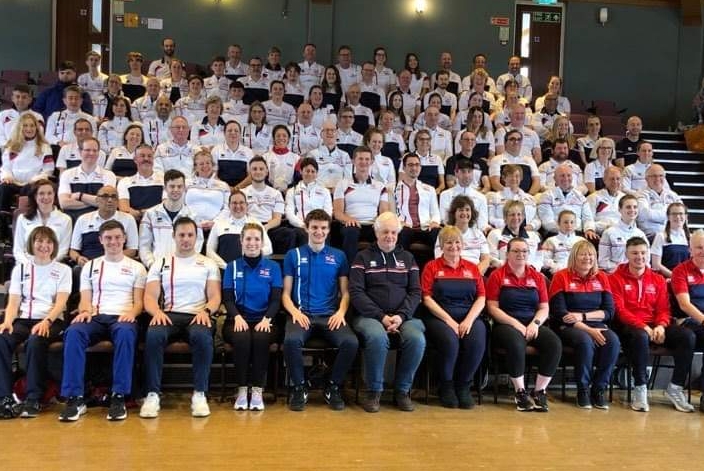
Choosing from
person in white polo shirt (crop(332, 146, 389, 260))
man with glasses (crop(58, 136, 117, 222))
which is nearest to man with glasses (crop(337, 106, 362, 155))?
person in white polo shirt (crop(332, 146, 389, 260))

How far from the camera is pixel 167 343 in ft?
12.9

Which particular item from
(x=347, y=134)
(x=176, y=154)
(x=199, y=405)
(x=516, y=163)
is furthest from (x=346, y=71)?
(x=199, y=405)

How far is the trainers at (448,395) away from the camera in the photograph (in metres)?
4.16

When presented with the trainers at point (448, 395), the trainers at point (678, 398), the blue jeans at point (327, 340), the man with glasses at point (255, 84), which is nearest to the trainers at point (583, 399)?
the trainers at point (678, 398)

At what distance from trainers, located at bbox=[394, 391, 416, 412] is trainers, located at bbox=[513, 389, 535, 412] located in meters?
0.66

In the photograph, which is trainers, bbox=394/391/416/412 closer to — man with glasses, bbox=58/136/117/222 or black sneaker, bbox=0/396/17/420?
black sneaker, bbox=0/396/17/420

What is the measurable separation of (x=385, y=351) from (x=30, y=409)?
204cm

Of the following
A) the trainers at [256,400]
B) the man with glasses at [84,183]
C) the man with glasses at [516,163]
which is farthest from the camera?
the man with glasses at [516,163]

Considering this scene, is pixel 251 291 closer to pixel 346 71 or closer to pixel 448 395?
pixel 448 395

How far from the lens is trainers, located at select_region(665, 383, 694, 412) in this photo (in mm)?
4246

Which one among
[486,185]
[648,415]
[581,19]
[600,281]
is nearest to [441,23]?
[581,19]

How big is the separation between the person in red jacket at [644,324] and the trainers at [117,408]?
3109mm

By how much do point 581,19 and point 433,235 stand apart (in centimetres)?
841

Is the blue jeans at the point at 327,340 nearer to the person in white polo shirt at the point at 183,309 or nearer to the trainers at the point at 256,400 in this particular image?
the trainers at the point at 256,400
